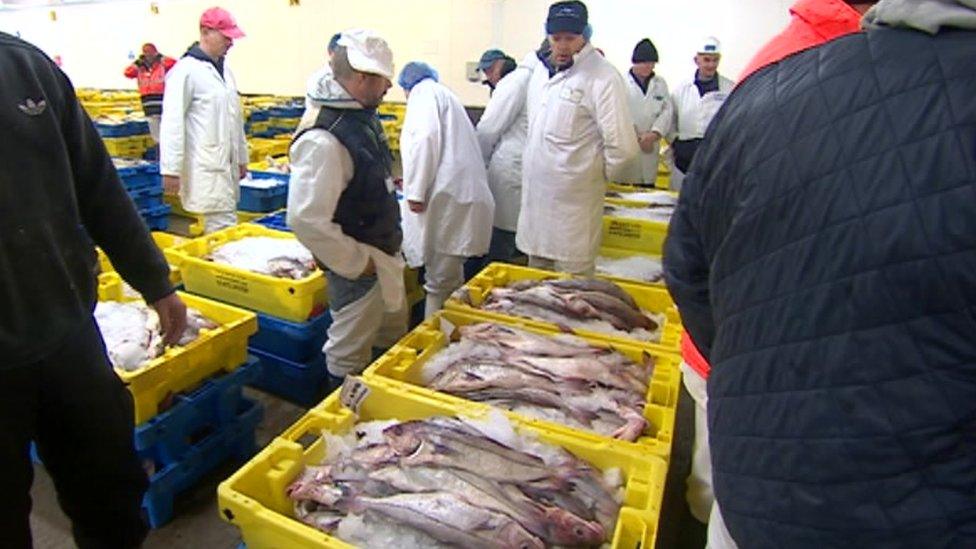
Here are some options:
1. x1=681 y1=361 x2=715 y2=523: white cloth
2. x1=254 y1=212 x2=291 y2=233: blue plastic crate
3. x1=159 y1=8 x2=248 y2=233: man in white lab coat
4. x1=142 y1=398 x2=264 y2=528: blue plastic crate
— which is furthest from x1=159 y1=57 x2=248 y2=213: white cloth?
x1=681 y1=361 x2=715 y2=523: white cloth

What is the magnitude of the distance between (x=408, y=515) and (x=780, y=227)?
103cm

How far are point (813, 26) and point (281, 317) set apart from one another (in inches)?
103

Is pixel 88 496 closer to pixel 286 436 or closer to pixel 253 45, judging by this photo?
pixel 286 436

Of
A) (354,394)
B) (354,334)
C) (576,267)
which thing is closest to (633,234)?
(576,267)

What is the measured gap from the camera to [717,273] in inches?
39.8

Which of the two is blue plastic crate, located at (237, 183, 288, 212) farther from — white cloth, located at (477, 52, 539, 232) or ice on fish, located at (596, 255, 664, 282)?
ice on fish, located at (596, 255, 664, 282)

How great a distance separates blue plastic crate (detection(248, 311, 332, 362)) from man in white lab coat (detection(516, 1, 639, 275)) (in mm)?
1369

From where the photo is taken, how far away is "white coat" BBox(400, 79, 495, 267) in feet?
11.9

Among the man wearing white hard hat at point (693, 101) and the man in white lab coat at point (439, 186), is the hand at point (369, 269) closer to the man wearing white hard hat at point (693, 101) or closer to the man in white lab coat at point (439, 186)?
the man in white lab coat at point (439, 186)

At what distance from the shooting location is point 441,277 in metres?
3.92

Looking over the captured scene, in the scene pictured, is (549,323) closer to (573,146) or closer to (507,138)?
(573,146)

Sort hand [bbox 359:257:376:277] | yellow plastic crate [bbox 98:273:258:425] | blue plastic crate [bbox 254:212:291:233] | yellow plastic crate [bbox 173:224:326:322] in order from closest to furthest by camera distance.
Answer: yellow plastic crate [bbox 98:273:258:425] → hand [bbox 359:257:376:277] → yellow plastic crate [bbox 173:224:326:322] → blue plastic crate [bbox 254:212:291:233]

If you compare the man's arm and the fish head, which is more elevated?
the man's arm

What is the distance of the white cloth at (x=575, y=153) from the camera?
11.0ft
